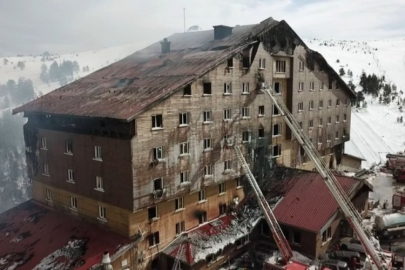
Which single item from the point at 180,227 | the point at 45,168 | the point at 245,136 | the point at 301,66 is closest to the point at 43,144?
the point at 45,168

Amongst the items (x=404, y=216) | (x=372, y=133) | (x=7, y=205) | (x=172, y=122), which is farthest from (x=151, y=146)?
(x=372, y=133)

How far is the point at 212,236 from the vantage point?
25766 mm

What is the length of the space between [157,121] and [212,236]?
8942 mm

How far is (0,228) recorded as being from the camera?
27344 millimetres

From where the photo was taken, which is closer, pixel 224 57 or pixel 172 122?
pixel 172 122

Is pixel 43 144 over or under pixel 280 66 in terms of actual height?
under

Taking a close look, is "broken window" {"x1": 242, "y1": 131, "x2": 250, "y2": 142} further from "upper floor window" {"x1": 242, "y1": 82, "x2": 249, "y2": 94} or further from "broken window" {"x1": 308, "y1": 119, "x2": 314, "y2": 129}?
"broken window" {"x1": 308, "y1": 119, "x2": 314, "y2": 129}

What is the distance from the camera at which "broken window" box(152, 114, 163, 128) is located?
23141mm

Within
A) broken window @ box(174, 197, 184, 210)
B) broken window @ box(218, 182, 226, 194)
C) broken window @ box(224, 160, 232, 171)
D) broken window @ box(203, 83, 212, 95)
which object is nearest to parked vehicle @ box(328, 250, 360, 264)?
broken window @ box(218, 182, 226, 194)

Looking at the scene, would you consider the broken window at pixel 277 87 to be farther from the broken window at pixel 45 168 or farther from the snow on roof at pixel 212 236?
the broken window at pixel 45 168

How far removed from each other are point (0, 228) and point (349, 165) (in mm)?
37977

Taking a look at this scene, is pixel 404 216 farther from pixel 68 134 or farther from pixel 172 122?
pixel 68 134

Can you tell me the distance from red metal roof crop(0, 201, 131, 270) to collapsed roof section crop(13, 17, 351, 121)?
7.70 m

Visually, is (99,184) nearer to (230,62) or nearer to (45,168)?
(45,168)
